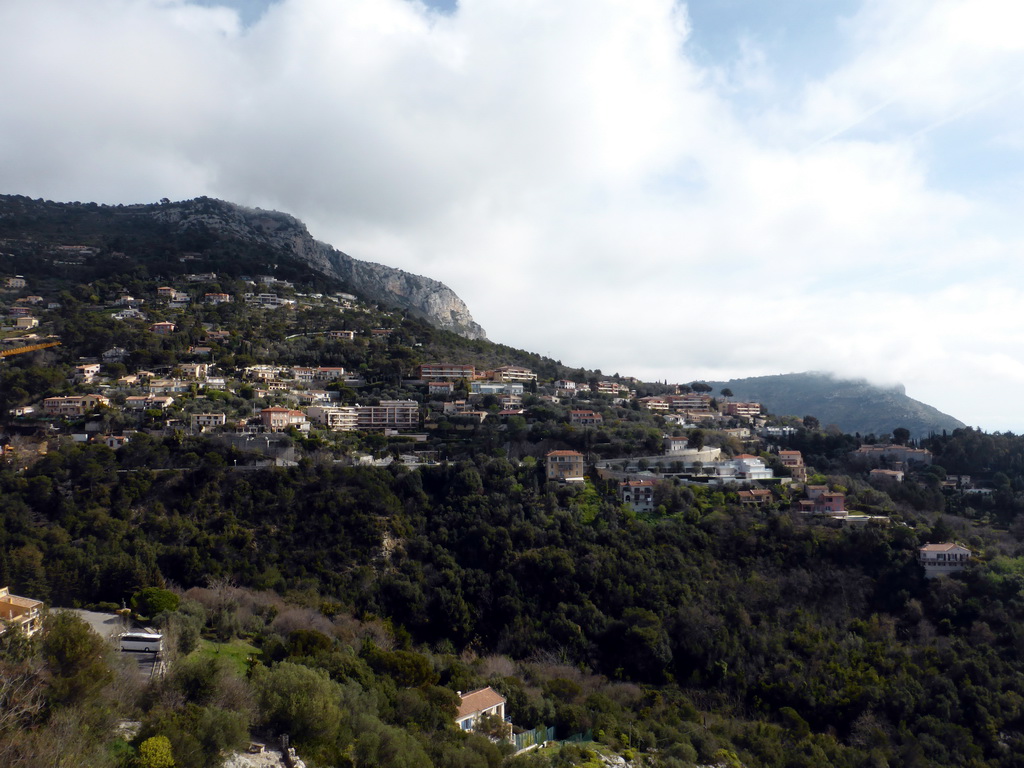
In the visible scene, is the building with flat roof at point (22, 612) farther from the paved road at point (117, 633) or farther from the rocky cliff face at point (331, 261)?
the rocky cliff face at point (331, 261)

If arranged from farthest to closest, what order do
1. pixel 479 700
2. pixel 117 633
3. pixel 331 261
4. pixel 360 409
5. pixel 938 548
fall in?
pixel 331 261 < pixel 360 409 < pixel 938 548 < pixel 479 700 < pixel 117 633

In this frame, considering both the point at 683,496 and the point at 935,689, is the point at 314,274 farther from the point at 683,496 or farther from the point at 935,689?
the point at 935,689

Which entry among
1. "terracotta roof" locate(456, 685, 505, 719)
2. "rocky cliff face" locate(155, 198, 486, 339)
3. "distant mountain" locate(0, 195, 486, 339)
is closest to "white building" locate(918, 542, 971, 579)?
"terracotta roof" locate(456, 685, 505, 719)

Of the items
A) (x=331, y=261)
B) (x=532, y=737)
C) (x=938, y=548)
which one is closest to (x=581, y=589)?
(x=532, y=737)

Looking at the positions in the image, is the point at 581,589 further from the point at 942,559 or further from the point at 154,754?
the point at 154,754

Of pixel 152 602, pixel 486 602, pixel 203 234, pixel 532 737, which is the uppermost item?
pixel 203 234

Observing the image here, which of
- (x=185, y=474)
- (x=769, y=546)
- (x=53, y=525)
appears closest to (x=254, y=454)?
(x=185, y=474)

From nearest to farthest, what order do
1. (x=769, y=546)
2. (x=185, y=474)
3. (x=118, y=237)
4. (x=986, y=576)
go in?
(x=986, y=576), (x=769, y=546), (x=185, y=474), (x=118, y=237)

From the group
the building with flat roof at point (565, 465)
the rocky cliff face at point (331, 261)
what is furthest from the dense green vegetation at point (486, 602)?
the rocky cliff face at point (331, 261)
